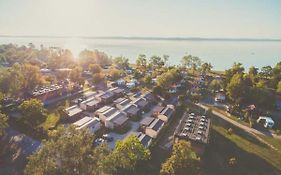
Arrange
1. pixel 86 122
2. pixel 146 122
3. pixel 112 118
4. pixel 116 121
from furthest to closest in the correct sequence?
1. pixel 146 122
2. pixel 112 118
3. pixel 116 121
4. pixel 86 122

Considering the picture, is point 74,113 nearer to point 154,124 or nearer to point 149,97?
point 154,124

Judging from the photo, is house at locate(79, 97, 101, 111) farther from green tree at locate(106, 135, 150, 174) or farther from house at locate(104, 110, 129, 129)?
green tree at locate(106, 135, 150, 174)

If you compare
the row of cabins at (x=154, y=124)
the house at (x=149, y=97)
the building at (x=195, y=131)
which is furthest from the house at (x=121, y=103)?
the building at (x=195, y=131)

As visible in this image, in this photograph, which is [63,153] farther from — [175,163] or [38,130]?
[38,130]

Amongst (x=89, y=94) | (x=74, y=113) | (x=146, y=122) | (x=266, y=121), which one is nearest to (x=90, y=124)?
(x=74, y=113)

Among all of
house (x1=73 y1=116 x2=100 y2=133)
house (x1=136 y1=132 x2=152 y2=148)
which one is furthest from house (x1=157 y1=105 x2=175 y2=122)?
house (x1=73 y1=116 x2=100 y2=133)

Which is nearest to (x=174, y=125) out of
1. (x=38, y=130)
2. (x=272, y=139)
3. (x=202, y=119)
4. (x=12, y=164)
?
(x=202, y=119)
